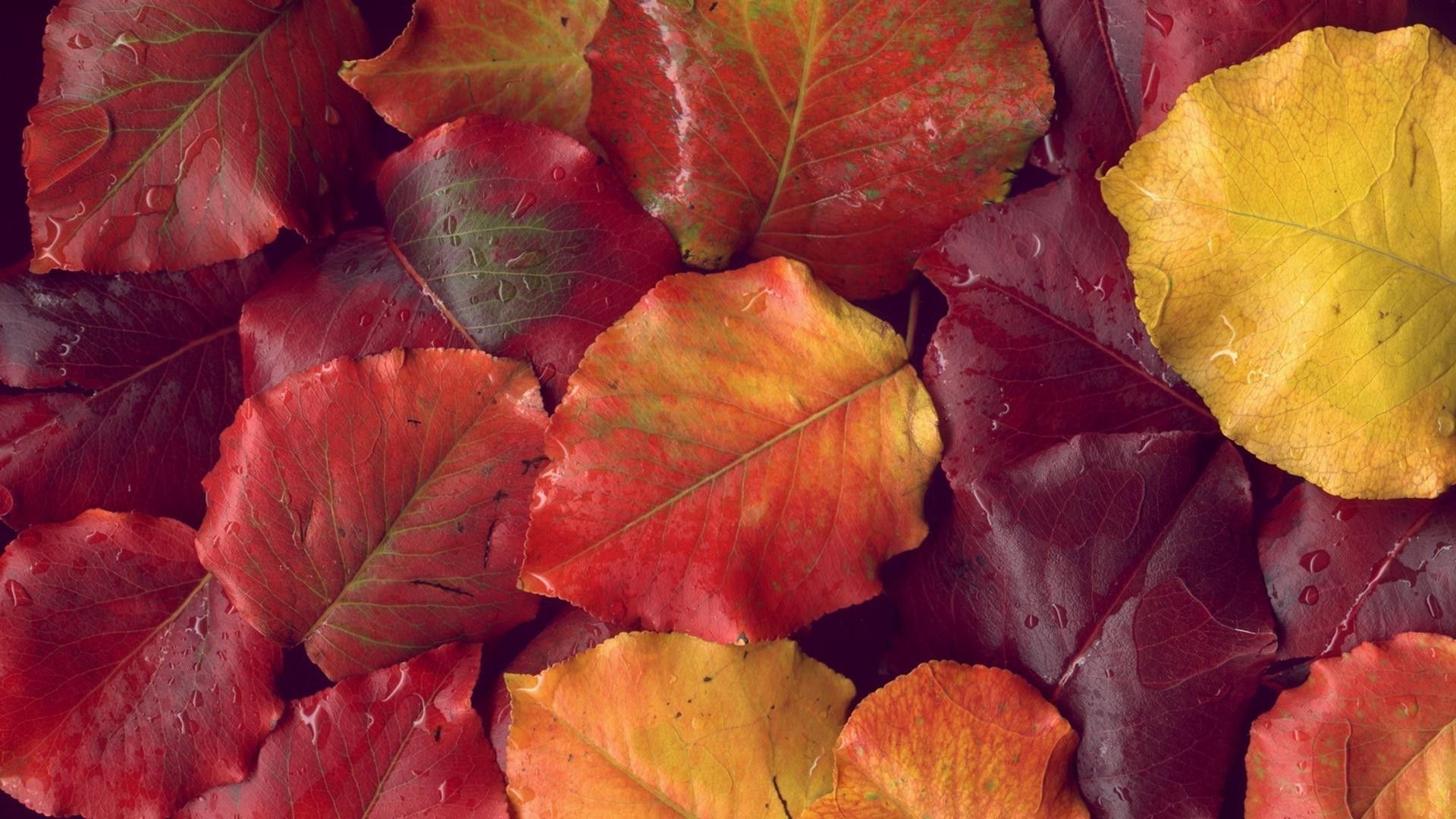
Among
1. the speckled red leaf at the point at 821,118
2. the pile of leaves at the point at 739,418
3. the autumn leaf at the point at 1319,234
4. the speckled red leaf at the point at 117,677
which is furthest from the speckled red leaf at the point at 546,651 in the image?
the autumn leaf at the point at 1319,234

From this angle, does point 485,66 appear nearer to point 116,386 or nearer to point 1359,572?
point 116,386

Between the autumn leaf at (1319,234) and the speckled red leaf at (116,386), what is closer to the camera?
the autumn leaf at (1319,234)

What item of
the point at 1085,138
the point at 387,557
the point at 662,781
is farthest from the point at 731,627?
the point at 1085,138

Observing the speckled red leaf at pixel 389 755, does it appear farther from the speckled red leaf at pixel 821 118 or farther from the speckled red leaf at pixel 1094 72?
the speckled red leaf at pixel 1094 72

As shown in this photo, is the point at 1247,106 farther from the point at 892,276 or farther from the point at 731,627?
the point at 731,627

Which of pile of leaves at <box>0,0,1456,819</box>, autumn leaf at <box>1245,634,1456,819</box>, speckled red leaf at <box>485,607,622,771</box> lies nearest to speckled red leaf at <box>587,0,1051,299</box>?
pile of leaves at <box>0,0,1456,819</box>

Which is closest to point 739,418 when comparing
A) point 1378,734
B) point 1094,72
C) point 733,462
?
point 733,462
